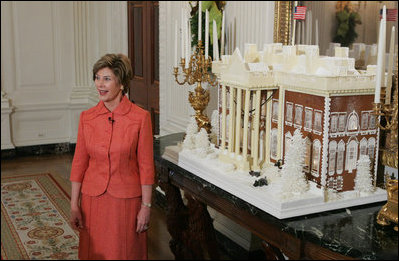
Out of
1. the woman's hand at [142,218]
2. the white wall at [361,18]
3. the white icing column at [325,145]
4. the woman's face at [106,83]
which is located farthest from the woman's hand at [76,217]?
the white wall at [361,18]

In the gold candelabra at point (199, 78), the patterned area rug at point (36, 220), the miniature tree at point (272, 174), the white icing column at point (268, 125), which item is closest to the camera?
the miniature tree at point (272, 174)

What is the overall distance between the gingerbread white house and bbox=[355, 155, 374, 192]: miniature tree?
0.06m

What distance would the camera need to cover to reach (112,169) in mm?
2822

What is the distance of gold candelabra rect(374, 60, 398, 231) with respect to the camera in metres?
2.30

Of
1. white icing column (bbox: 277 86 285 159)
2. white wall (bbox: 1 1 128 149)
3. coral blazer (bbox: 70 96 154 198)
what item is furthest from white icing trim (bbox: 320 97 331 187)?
white wall (bbox: 1 1 128 149)

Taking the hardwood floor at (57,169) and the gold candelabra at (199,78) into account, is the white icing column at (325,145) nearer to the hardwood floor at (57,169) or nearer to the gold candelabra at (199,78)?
the gold candelabra at (199,78)

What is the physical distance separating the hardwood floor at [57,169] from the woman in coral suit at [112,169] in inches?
68.7

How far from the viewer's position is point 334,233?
2.26 meters

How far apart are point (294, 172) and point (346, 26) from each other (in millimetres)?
1694

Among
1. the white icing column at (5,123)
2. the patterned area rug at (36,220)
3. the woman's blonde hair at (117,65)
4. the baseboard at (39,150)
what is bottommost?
the patterned area rug at (36,220)

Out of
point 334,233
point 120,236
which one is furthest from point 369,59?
point 120,236

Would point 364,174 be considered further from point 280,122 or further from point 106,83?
point 106,83

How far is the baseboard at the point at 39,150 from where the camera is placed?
777 cm

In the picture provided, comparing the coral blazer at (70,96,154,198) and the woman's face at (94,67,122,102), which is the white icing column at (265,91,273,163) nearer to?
the coral blazer at (70,96,154,198)
